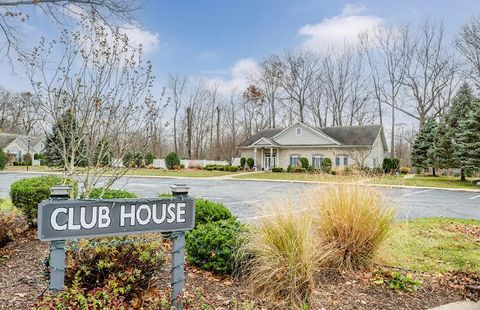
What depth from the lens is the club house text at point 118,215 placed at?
2375mm

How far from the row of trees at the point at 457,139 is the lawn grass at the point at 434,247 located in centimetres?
1591

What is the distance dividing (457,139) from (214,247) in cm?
2295

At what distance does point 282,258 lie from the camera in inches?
130

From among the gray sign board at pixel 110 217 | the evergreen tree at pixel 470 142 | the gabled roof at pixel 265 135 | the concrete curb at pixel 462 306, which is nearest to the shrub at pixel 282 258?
the gray sign board at pixel 110 217

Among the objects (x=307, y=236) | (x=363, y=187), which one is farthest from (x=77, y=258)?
(x=363, y=187)

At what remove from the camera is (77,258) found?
3045mm

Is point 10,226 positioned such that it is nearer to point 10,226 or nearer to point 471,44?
point 10,226

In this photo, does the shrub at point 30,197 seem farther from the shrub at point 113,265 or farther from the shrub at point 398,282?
the shrub at point 398,282

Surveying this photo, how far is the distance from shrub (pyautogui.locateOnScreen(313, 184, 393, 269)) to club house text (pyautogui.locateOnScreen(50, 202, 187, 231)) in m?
1.90

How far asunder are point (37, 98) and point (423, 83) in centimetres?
3446

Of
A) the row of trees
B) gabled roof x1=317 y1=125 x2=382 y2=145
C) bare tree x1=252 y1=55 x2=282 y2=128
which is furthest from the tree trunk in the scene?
the row of trees

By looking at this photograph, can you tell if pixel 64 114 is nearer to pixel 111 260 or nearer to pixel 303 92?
pixel 111 260

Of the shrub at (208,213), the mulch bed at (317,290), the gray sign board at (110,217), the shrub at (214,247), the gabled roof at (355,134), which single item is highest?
the gabled roof at (355,134)

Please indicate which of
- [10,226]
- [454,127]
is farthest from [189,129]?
[10,226]
